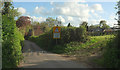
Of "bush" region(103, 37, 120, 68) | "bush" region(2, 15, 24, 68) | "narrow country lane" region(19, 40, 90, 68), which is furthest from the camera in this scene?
"narrow country lane" region(19, 40, 90, 68)

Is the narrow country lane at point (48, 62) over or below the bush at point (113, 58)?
below

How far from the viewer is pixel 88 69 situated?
340 inches

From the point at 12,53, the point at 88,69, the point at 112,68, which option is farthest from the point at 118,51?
the point at 12,53

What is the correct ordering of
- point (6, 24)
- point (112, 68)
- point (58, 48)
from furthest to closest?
point (58, 48)
point (6, 24)
point (112, 68)

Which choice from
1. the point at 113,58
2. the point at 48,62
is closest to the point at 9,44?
the point at 48,62

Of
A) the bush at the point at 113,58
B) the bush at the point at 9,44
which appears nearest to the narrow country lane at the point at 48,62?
the bush at the point at 9,44

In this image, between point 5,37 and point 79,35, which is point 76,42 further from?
point 5,37

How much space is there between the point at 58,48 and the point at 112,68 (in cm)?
1246

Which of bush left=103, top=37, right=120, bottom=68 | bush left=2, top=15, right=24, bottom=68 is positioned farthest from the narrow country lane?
bush left=103, top=37, right=120, bottom=68

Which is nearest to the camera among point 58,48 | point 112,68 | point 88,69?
point 112,68

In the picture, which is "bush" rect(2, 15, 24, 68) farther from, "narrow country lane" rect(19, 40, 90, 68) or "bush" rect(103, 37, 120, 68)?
Result: "bush" rect(103, 37, 120, 68)

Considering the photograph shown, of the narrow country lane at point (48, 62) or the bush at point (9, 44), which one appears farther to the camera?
the narrow country lane at point (48, 62)

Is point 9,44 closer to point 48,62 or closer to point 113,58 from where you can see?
point 48,62

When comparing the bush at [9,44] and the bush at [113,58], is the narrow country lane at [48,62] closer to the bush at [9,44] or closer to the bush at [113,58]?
the bush at [9,44]
